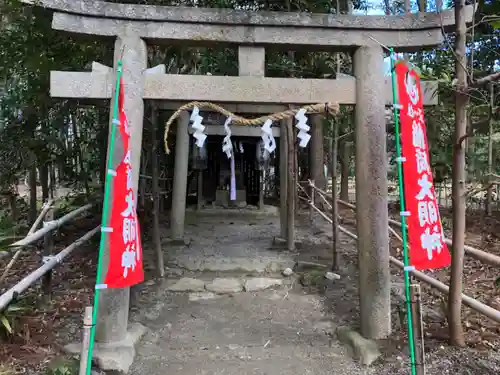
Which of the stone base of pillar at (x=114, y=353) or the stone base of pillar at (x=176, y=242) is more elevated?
Answer: the stone base of pillar at (x=176, y=242)

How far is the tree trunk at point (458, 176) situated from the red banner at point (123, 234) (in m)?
2.49

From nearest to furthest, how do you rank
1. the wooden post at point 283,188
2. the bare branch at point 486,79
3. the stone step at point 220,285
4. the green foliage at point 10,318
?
the bare branch at point 486,79 → the green foliage at point 10,318 → the stone step at point 220,285 → the wooden post at point 283,188

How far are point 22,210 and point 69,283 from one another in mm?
5521

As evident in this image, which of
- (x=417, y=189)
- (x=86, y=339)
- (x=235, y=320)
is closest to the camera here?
(x=86, y=339)

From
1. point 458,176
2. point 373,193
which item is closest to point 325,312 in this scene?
point 373,193

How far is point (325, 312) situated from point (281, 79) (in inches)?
109

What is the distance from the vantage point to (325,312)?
515 centimetres

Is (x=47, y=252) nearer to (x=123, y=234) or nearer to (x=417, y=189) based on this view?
(x=123, y=234)

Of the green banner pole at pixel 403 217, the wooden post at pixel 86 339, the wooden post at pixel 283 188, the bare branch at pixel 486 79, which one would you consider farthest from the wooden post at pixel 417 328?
the wooden post at pixel 283 188

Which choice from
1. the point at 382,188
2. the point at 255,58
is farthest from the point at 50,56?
the point at 382,188

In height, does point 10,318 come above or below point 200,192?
below

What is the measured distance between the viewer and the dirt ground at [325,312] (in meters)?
3.32

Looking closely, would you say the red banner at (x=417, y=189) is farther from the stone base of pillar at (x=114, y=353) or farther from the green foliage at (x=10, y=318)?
the green foliage at (x=10, y=318)

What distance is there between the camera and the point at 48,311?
4.34 metres
